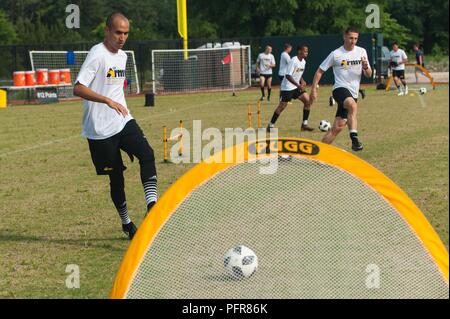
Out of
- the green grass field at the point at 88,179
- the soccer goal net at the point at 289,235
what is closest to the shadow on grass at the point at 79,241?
the green grass field at the point at 88,179

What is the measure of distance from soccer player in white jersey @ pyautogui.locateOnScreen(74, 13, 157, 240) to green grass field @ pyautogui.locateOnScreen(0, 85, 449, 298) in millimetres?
719

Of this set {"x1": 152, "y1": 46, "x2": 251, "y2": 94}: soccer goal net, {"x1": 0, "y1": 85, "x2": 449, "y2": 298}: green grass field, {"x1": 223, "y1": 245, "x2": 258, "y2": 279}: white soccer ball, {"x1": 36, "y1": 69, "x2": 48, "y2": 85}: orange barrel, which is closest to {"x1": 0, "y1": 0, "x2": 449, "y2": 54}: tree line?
{"x1": 152, "y1": 46, "x2": 251, "y2": 94}: soccer goal net

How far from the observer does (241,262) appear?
242 inches

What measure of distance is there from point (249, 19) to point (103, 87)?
56156 millimetres

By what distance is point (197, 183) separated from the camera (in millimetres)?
5312

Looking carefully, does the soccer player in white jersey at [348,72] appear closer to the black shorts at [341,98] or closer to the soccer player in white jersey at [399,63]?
the black shorts at [341,98]

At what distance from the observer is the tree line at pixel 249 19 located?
63406mm

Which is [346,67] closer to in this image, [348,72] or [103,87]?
[348,72]

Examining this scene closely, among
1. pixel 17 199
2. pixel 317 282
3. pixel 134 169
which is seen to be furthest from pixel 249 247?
pixel 134 169

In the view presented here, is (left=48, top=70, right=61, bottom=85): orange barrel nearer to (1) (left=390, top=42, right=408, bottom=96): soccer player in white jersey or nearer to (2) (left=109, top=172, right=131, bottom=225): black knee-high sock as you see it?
(1) (left=390, top=42, right=408, bottom=96): soccer player in white jersey

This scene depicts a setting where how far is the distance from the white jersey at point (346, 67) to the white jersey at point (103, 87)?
293 inches

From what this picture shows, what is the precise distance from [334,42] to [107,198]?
124 feet

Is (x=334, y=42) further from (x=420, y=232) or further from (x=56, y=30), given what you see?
(x=420, y=232)

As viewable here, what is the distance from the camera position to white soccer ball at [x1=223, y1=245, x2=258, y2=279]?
237 inches
